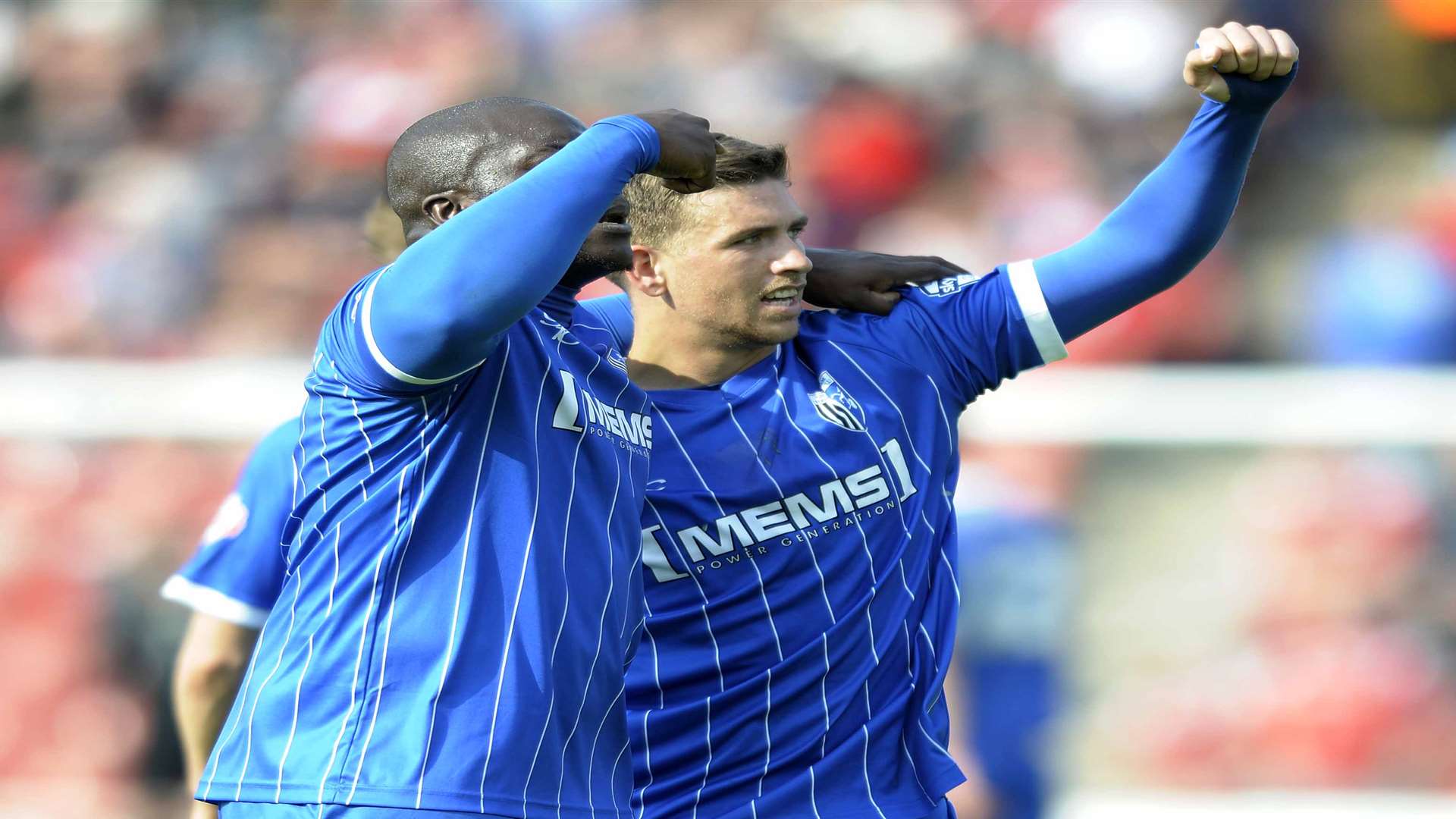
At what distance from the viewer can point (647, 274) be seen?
11.6ft

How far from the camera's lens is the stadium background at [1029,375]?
639 centimetres

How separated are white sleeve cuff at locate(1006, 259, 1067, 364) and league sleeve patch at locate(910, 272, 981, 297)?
0.36 feet

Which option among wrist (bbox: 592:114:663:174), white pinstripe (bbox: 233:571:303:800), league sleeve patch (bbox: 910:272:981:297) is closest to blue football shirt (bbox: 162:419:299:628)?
league sleeve patch (bbox: 910:272:981:297)

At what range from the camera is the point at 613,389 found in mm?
2633

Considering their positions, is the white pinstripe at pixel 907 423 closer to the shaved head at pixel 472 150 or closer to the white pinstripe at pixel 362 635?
the shaved head at pixel 472 150

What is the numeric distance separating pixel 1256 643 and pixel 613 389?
174 inches

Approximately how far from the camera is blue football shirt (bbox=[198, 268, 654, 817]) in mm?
2279

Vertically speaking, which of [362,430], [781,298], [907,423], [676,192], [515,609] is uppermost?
[676,192]

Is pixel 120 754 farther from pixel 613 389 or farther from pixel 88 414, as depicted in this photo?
pixel 613 389

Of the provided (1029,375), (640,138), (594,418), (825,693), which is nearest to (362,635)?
(594,418)

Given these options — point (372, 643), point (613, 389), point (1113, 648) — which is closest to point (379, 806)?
point (372, 643)

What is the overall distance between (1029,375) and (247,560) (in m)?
3.47

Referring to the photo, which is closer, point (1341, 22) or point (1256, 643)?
point (1256, 643)

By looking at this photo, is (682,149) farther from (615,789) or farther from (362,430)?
(615,789)
